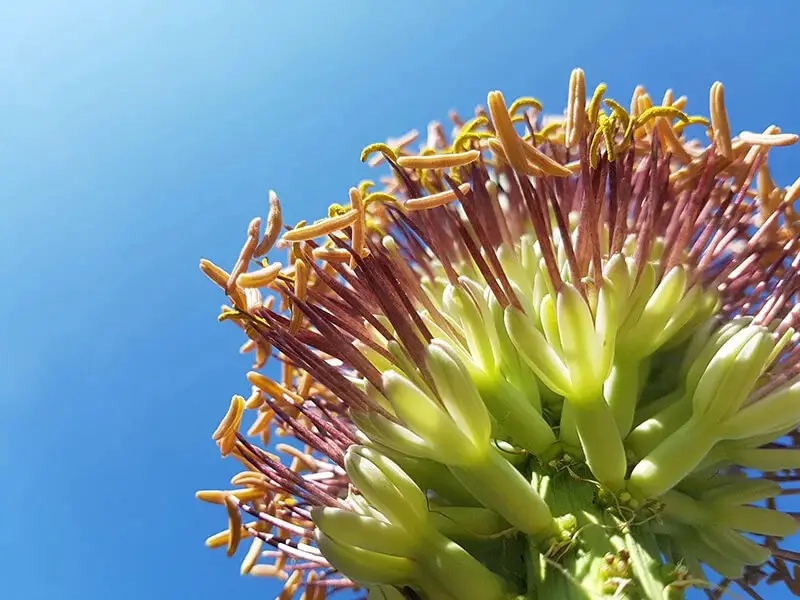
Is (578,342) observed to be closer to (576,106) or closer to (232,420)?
(576,106)

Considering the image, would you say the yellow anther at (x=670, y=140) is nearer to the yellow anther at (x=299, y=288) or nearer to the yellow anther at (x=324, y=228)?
the yellow anther at (x=324, y=228)

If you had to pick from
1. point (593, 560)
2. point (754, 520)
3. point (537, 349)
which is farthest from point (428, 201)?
point (754, 520)

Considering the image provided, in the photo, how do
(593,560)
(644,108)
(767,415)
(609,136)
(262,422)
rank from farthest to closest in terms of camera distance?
(262,422) < (644,108) < (609,136) < (767,415) < (593,560)

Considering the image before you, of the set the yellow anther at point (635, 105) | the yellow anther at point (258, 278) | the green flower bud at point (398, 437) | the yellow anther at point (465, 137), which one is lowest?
the green flower bud at point (398, 437)

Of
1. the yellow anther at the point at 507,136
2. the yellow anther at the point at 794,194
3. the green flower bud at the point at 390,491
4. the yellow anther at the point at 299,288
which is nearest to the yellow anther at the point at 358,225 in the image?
the yellow anther at the point at 299,288

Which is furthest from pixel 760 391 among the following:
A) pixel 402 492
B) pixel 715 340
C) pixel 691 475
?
pixel 402 492

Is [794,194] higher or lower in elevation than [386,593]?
higher

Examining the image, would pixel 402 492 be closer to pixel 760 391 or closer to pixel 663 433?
pixel 663 433

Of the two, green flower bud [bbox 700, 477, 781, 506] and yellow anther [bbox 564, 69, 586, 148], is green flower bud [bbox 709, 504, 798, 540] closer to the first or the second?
green flower bud [bbox 700, 477, 781, 506]

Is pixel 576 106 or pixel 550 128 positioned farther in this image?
pixel 550 128
